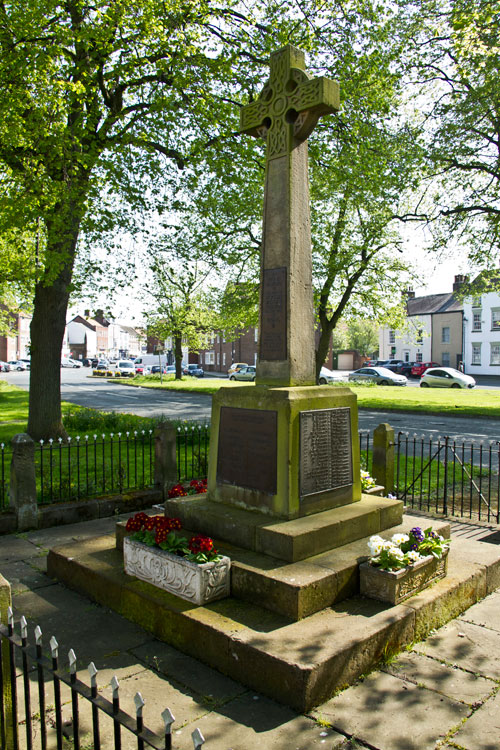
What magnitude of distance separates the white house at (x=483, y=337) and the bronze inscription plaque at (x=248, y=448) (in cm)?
5117

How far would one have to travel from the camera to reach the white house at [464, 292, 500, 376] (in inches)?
2076

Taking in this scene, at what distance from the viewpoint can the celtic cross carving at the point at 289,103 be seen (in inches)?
227

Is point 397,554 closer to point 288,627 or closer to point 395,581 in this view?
point 395,581

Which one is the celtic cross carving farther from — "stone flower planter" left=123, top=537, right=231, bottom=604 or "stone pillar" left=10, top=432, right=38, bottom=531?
"stone pillar" left=10, top=432, right=38, bottom=531

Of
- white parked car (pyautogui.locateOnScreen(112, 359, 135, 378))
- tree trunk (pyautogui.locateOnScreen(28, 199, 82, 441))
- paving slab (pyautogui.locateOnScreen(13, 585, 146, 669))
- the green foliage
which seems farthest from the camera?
the green foliage

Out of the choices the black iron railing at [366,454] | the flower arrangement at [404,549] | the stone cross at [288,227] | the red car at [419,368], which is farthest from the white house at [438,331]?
the flower arrangement at [404,549]

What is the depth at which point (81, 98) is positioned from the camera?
11422mm

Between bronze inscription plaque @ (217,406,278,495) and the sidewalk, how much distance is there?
180cm

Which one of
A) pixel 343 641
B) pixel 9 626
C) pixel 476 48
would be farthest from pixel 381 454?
pixel 476 48

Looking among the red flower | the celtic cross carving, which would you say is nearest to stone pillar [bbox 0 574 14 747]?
the red flower

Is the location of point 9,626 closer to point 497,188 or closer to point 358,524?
point 358,524

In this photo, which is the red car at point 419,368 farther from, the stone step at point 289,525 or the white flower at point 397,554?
the white flower at point 397,554

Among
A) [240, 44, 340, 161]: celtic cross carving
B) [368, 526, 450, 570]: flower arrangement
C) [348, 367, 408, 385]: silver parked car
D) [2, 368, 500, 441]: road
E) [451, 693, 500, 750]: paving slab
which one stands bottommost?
[451, 693, 500, 750]: paving slab

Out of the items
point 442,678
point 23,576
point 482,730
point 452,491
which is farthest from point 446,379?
point 482,730
